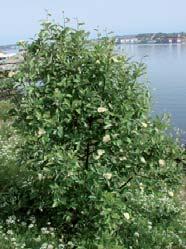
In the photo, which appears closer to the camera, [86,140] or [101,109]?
[101,109]

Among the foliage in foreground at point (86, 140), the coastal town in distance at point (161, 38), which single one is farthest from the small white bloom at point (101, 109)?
the coastal town in distance at point (161, 38)

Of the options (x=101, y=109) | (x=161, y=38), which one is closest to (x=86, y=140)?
(x=101, y=109)

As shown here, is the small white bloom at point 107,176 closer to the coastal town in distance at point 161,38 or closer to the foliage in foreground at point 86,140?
the foliage in foreground at point 86,140

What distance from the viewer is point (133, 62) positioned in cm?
668

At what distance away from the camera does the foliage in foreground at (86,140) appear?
6324 mm

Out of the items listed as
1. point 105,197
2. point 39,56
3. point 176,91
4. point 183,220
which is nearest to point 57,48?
point 39,56

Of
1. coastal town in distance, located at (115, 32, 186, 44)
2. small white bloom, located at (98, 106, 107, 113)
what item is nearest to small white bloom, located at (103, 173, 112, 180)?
small white bloom, located at (98, 106, 107, 113)

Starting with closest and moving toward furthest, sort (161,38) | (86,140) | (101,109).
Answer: (101,109), (86,140), (161,38)

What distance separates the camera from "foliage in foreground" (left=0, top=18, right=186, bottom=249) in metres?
6.32

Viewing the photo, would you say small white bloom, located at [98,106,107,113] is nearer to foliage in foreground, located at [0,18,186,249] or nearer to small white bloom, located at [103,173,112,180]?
foliage in foreground, located at [0,18,186,249]

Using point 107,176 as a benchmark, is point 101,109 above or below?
above

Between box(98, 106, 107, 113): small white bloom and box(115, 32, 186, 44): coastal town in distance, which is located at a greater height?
box(98, 106, 107, 113): small white bloom

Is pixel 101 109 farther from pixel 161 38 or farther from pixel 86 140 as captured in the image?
pixel 161 38

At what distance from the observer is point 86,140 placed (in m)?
6.57
